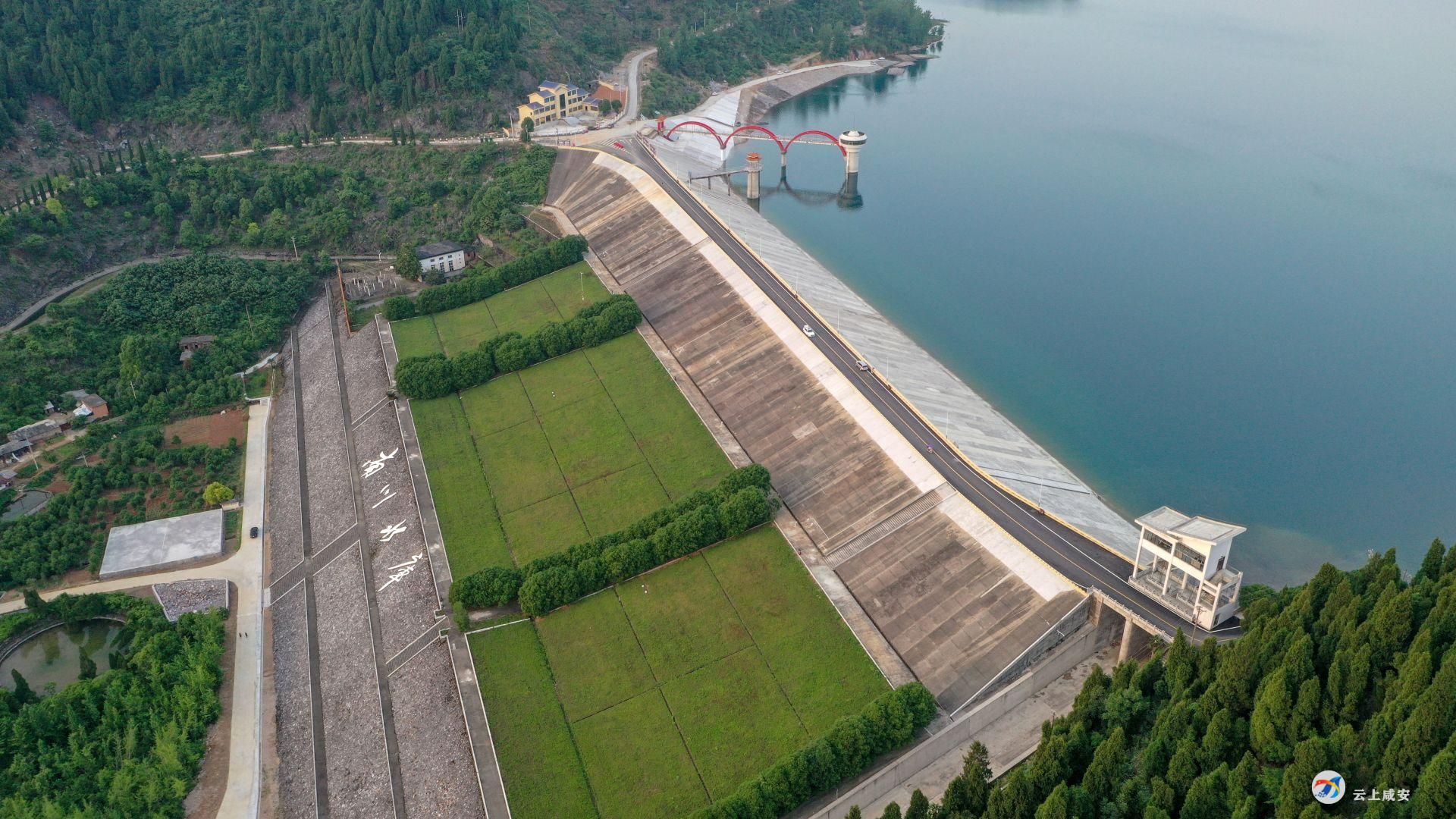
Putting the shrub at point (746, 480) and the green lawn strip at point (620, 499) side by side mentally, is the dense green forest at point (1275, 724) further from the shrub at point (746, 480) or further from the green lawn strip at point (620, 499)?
the green lawn strip at point (620, 499)

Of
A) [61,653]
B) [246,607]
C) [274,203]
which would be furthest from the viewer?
[274,203]

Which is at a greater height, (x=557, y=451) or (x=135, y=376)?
(x=135, y=376)

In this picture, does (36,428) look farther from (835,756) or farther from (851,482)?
→ (835,756)

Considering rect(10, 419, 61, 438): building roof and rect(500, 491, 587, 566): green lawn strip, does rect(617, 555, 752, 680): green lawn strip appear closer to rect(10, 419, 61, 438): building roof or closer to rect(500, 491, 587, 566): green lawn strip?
rect(500, 491, 587, 566): green lawn strip

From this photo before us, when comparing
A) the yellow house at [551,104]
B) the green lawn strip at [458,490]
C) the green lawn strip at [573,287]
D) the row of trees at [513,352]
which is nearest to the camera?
the green lawn strip at [458,490]

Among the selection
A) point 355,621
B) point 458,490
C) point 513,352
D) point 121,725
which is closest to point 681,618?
point 355,621

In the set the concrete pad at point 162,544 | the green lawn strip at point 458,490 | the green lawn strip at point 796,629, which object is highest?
the green lawn strip at point 796,629

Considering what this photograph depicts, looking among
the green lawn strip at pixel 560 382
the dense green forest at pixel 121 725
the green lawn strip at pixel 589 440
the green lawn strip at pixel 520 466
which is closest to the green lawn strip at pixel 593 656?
the green lawn strip at pixel 520 466
